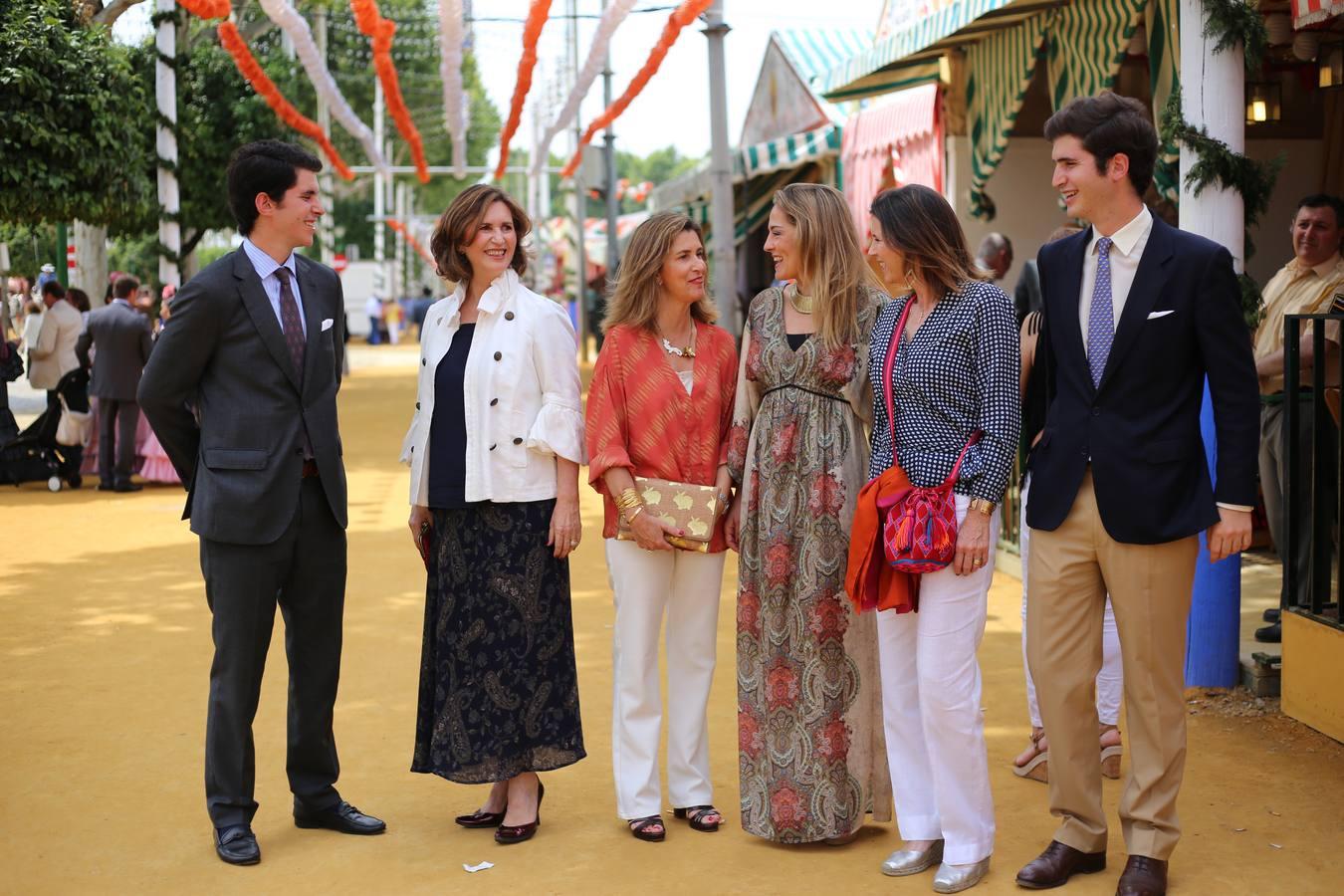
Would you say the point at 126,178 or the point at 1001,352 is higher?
the point at 126,178

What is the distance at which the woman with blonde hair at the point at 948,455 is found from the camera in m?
4.09

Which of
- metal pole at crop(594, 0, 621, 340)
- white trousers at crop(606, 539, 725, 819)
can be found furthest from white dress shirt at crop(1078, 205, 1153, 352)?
metal pole at crop(594, 0, 621, 340)

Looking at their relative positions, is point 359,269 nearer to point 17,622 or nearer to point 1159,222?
point 17,622

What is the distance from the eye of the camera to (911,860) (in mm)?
4273

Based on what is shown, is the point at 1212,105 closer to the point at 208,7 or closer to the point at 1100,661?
the point at 1100,661

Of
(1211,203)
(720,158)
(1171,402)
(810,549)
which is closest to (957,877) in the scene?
(810,549)

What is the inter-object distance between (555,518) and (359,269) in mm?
51357

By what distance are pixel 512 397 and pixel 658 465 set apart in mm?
485

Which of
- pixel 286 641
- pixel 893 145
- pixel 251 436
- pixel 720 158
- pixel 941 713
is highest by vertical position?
pixel 893 145

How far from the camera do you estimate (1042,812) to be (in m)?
4.82

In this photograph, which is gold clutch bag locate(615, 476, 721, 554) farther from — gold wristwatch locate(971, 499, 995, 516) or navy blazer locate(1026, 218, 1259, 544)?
navy blazer locate(1026, 218, 1259, 544)

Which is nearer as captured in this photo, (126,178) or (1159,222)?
(1159,222)

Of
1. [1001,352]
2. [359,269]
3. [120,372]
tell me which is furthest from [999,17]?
[359,269]

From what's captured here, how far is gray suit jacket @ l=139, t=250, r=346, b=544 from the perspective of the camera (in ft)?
14.6
